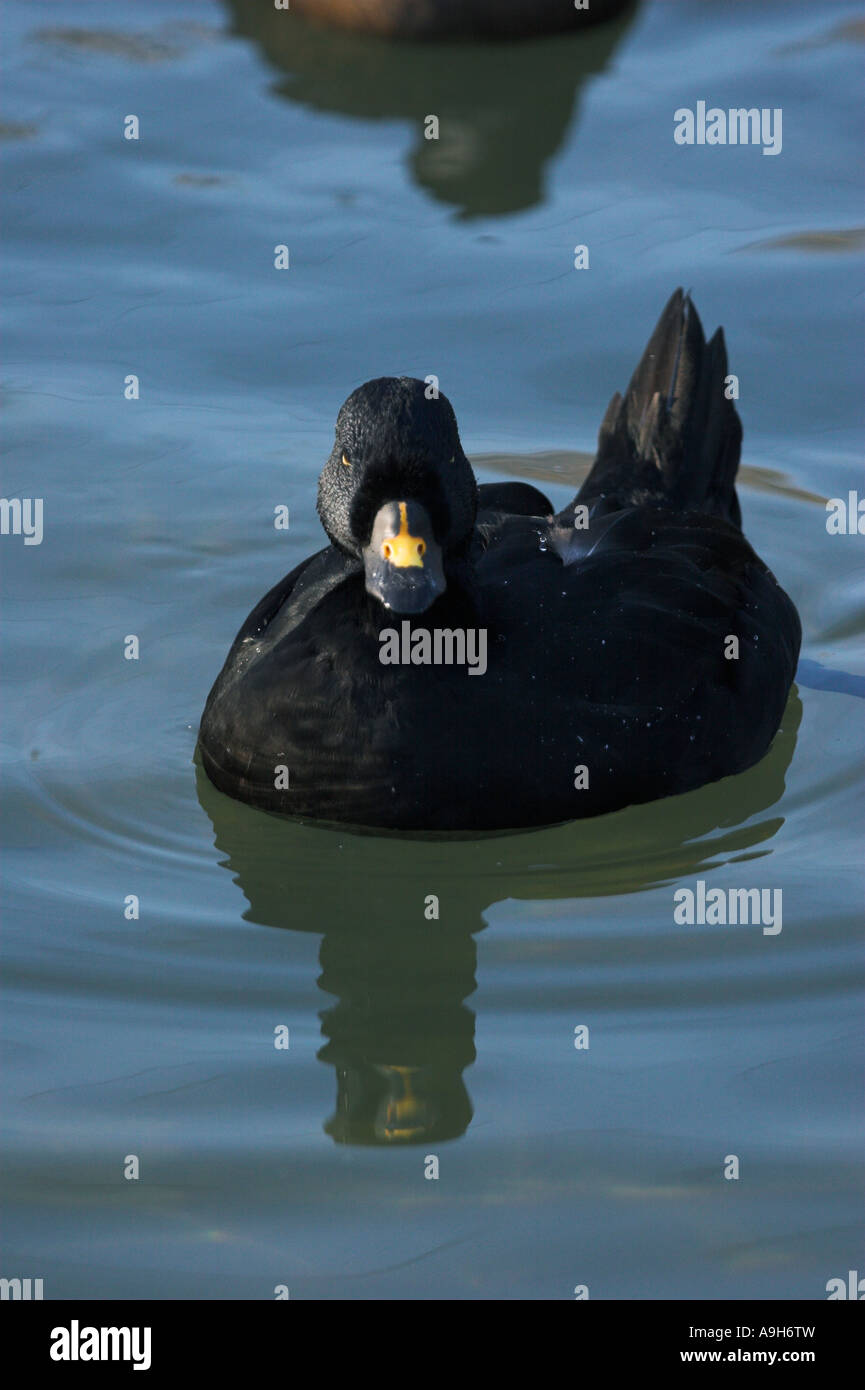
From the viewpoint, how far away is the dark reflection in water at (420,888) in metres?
6.05

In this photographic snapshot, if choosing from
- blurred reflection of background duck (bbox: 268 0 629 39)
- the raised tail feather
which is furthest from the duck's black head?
blurred reflection of background duck (bbox: 268 0 629 39)

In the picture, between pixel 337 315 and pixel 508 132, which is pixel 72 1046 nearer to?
pixel 337 315

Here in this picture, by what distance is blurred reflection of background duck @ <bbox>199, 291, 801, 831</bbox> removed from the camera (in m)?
6.44

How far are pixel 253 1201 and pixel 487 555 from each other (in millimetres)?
2565

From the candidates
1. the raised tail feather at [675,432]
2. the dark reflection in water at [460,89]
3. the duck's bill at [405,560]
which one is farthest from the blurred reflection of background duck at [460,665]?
the dark reflection in water at [460,89]

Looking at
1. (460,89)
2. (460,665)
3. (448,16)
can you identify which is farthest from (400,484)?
(448,16)

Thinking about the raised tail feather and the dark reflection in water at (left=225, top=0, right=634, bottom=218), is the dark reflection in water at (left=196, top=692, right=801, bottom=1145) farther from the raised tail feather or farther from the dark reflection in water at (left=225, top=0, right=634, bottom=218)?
the dark reflection in water at (left=225, top=0, right=634, bottom=218)

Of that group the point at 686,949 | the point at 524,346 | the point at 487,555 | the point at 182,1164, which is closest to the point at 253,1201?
the point at 182,1164

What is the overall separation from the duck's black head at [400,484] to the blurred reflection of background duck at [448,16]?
22.7 feet

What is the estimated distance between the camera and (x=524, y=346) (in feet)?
33.1

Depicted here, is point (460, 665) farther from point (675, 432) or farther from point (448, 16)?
point (448, 16)

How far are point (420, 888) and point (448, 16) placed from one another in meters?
7.55

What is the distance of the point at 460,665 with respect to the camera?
6.78m

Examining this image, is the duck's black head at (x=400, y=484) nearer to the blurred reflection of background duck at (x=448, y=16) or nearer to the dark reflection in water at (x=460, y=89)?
the dark reflection in water at (x=460, y=89)
